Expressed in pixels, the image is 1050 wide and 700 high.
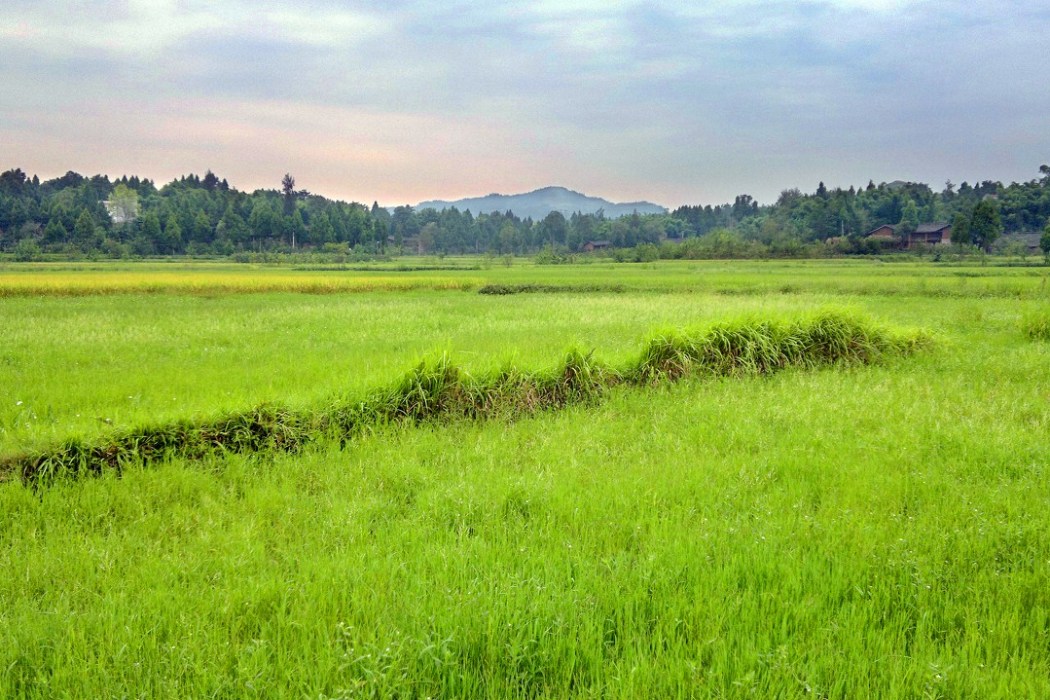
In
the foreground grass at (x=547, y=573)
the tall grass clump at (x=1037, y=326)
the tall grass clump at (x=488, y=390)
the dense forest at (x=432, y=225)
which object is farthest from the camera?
the dense forest at (x=432, y=225)

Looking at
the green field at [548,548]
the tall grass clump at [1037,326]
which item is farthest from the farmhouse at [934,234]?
the green field at [548,548]

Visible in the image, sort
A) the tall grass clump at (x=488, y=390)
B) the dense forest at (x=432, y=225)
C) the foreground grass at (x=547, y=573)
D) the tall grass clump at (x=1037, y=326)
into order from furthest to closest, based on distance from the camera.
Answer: the dense forest at (x=432, y=225), the tall grass clump at (x=1037, y=326), the tall grass clump at (x=488, y=390), the foreground grass at (x=547, y=573)

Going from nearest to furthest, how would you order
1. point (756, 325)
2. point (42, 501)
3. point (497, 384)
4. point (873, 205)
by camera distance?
point (42, 501)
point (497, 384)
point (756, 325)
point (873, 205)

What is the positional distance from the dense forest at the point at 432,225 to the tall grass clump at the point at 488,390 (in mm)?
60863

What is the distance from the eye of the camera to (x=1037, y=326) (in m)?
13.2

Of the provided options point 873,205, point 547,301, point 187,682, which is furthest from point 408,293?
point 873,205

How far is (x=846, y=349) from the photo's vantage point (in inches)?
427

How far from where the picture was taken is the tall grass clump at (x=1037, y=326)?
13.0 m

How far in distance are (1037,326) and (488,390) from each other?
503 inches

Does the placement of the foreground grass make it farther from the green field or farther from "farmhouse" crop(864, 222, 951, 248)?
"farmhouse" crop(864, 222, 951, 248)

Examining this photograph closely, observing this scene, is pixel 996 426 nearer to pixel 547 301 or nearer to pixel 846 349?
pixel 846 349

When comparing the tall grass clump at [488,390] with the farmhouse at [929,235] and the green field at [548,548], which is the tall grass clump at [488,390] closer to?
the green field at [548,548]

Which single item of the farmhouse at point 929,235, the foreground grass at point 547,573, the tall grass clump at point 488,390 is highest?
the farmhouse at point 929,235

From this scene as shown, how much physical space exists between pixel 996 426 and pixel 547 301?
63.1 feet
